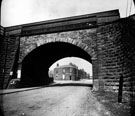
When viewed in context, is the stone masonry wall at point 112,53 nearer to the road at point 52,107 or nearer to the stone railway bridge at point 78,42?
the stone railway bridge at point 78,42

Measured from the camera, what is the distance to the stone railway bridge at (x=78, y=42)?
6.55 meters

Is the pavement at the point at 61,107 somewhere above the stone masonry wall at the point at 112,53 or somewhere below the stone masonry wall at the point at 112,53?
below

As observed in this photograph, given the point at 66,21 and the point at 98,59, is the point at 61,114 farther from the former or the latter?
the point at 66,21

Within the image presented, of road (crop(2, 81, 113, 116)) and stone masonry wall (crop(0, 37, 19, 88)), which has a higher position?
stone masonry wall (crop(0, 37, 19, 88))

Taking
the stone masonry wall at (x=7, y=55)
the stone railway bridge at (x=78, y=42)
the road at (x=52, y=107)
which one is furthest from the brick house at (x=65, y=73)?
the road at (x=52, y=107)

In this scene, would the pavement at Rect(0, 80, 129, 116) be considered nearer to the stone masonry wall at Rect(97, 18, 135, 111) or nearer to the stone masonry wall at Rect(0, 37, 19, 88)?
the stone masonry wall at Rect(97, 18, 135, 111)

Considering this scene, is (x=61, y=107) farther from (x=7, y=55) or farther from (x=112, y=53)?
(x=7, y=55)

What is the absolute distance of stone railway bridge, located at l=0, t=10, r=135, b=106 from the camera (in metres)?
6.55

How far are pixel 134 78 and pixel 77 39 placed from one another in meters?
5.58

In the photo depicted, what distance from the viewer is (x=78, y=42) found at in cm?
875

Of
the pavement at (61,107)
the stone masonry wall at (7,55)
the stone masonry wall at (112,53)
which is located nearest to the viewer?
the pavement at (61,107)

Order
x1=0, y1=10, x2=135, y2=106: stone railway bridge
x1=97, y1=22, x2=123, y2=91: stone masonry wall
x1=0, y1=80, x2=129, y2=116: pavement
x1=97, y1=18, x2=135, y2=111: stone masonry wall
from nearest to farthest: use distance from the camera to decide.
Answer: x1=0, y1=80, x2=129, y2=116: pavement < x1=97, y1=18, x2=135, y2=111: stone masonry wall < x1=97, y1=22, x2=123, y2=91: stone masonry wall < x1=0, y1=10, x2=135, y2=106: stone railway bridge

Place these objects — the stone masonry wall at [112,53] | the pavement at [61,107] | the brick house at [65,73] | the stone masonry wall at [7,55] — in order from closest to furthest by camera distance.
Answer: the pavement at [61,107] < the stone masonry wall at [112,53] < the stone masonry wall at [7,55] < the brick house at [65,73]

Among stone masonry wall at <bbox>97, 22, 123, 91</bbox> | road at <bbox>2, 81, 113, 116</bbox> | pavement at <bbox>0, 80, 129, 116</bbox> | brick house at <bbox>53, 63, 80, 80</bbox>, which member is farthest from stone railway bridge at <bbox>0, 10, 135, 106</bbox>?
brick house at <bbox>53, 63, 80, 80</bbox>
